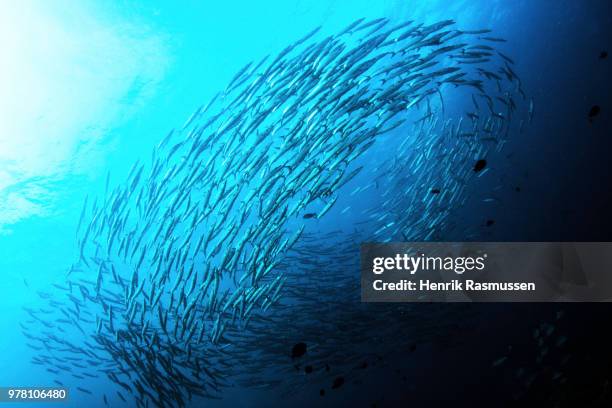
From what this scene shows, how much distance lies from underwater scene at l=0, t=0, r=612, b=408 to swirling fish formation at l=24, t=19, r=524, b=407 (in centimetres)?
1

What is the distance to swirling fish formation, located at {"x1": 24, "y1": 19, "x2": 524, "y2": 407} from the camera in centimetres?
251

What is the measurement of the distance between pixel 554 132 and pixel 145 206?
2.96 meters

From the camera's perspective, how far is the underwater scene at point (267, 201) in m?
2.52

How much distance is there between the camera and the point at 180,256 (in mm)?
2531

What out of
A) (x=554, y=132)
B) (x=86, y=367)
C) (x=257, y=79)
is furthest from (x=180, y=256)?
(x=554, y=132)

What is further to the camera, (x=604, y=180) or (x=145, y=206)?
(x=604, y=180)

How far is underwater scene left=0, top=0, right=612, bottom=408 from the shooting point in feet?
8.25

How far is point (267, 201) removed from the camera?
253 centimetres

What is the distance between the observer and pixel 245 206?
2520 mm

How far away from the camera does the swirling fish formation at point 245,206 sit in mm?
2514

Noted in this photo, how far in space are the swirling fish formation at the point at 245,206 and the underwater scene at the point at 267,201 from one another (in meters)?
0.01

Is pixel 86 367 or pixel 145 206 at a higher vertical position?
pixel 145 206

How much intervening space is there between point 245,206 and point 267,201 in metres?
0.15

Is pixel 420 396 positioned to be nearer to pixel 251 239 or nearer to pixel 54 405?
pixel 251 239
